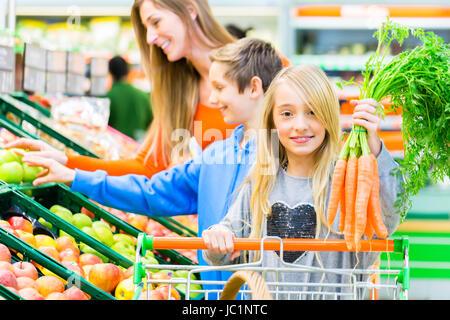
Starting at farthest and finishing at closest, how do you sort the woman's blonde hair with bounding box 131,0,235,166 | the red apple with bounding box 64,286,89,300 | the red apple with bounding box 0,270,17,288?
the woman's blonde hair with bounding box 131,0,235,166 < the red apple with bounding box 64,286,89,300 < the red apple with bounding box 0,270,17,288

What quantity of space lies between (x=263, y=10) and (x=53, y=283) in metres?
4.68

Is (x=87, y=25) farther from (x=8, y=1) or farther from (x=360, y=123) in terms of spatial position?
(x=360, y=123)

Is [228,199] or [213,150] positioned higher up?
[213,150]

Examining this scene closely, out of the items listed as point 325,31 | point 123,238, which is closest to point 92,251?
point 123,238

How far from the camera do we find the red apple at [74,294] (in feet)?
5.88

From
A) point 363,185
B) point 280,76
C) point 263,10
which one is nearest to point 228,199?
point 280,76

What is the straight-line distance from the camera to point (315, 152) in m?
1.88

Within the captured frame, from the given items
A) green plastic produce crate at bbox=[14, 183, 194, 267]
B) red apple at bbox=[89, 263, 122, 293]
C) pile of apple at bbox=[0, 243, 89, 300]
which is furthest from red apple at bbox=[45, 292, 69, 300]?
green plastic produce crate at bbox=[14, 183, 194, 267]

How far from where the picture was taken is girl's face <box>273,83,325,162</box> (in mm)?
1797

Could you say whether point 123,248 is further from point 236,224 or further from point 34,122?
point 34,122

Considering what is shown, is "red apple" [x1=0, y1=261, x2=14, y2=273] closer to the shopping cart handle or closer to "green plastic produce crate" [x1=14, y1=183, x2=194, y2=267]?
the shopping cart handle

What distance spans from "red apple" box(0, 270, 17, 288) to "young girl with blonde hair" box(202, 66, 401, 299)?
0.51 meters

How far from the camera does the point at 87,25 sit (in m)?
6.52

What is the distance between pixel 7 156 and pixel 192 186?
0.65 metres
